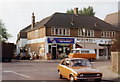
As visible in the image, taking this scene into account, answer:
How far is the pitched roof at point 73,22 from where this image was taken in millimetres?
55847

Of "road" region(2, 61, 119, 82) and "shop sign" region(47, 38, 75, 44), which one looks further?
"shop sign" region(47, 38, 75, 44)

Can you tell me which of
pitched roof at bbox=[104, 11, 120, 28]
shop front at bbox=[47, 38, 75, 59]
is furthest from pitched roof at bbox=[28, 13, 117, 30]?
pitched roof at bbox=[104, 11, 120, 28]

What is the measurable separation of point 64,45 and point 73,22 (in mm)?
5279

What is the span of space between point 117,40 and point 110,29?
36.3 metres

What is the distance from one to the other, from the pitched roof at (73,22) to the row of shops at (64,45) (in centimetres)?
259

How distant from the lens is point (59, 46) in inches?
2191

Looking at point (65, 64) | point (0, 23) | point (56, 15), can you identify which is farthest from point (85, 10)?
point (65, 64)

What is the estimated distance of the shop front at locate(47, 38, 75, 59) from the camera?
54.6 metres

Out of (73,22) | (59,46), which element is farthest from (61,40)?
(73,22)

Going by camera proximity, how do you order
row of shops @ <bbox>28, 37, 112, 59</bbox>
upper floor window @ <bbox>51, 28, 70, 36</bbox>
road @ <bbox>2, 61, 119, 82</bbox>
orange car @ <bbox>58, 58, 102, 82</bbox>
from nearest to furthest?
orange car @ <bbox>58, 58, 102, 82</bbox>, road @ <bbox>2, 61, 119, 82</bbox>, row of shops @ <bbox>28, 37, 112, 59</bbox>, upper floor window @ <bbox>51, 28, 70, 36</bbox>

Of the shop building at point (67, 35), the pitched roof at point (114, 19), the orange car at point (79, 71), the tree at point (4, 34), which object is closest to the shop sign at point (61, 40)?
the shop building at point (67, 35)

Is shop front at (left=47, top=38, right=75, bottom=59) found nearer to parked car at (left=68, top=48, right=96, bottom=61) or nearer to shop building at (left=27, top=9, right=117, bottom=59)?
shop building at (left=27, top=9, right=117, bottom=59)

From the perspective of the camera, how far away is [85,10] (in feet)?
306

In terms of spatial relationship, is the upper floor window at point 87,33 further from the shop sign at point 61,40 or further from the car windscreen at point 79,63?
the car windscreen at point 79,63
